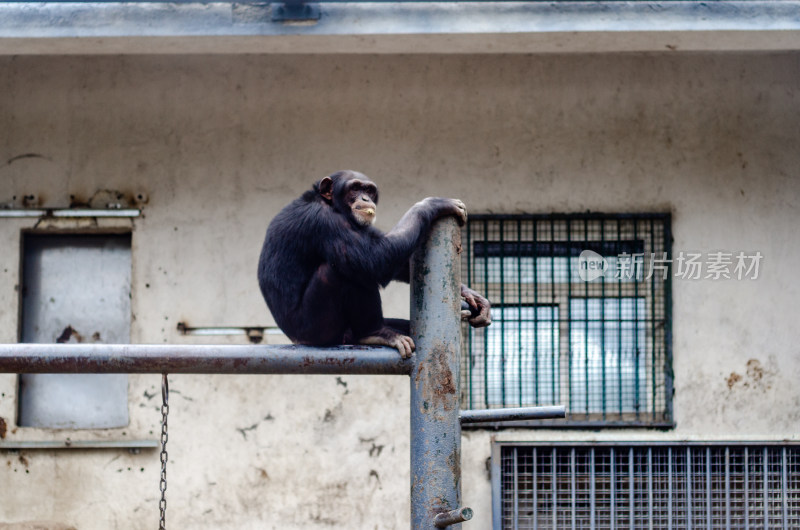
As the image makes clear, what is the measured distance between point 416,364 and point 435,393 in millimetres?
96

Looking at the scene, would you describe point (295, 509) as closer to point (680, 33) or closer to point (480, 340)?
point (480, 340)

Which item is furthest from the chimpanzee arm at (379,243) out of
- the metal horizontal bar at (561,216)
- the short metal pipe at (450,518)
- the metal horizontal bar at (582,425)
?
the metal horizontal bar at (582,425)

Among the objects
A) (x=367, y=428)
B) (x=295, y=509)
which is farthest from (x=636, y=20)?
(x=295, y=509)

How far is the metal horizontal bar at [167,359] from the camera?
2.37m

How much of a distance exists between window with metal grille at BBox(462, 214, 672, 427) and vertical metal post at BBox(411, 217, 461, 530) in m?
3.63

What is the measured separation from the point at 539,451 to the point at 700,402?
1196mm

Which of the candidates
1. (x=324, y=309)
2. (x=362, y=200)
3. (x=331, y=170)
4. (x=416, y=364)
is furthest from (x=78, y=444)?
(x=416, y=364)

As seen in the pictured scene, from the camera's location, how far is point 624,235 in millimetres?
6238

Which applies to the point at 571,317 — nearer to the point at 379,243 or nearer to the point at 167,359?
the point at 379,243

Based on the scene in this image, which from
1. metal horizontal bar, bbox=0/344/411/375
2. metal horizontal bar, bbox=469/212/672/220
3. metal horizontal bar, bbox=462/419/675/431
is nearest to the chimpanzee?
metal horizontal bar, bbox=0/344/411/375

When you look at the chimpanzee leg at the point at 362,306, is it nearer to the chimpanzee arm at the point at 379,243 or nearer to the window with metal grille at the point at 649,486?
the chimpanzee arm at the point at 379,243

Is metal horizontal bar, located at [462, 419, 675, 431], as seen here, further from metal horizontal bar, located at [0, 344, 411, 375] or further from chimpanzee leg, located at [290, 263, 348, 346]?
metal horizontal bar, located at [0, 344, 411, 375]

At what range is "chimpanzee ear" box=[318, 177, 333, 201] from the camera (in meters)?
3.79

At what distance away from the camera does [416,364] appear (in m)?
2.45
